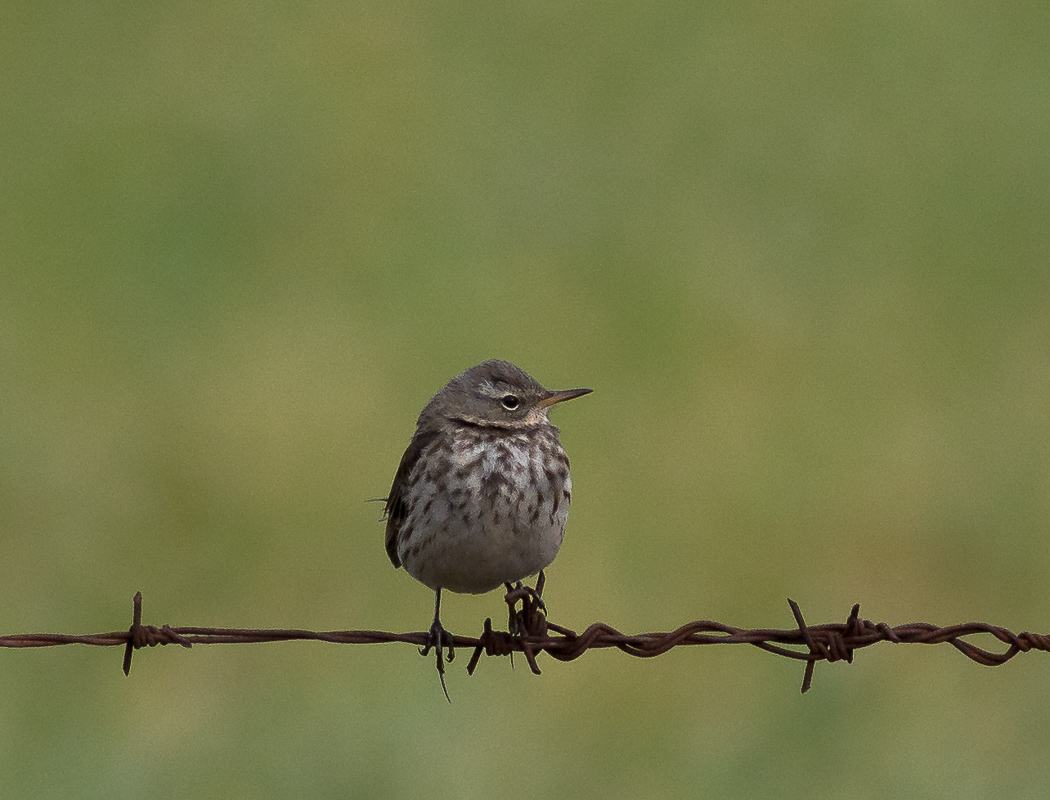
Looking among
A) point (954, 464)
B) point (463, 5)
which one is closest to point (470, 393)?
point (954, 464)

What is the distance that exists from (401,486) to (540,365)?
237 inches

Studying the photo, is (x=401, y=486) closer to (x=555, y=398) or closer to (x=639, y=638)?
(x=555, y=398)

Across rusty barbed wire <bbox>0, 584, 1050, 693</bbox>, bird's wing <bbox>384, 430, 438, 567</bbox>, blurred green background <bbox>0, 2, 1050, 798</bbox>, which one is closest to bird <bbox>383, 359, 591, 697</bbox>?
bird's wing <bbox>384, 430, 438, 567</bbox>

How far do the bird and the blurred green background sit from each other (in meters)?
2.59

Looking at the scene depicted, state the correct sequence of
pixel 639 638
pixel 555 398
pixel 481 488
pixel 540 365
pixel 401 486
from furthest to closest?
pixel 540 365 → pixel 555 398 → pixel 401 486 → pixel 481 488 → pixel 639 638

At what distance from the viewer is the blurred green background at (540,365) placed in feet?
34.7

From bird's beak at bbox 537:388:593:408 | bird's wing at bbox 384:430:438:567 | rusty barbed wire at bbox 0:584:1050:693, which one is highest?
bird's beak at bbox 537:388:593:408

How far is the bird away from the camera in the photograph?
7.20 metres

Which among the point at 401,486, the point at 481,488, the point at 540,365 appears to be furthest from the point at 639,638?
the point at 540,365

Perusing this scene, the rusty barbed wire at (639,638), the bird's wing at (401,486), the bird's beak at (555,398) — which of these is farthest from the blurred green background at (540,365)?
the rusty barbed wire at (639,638)

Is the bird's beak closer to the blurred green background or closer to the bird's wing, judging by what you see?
the bird's wing

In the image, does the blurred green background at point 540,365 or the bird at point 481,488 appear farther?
the blurred green background at point 540,365

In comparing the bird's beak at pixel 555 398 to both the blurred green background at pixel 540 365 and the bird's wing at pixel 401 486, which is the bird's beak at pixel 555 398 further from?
the blurred green background at pixel 540 365

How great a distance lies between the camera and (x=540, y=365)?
1352 cm
